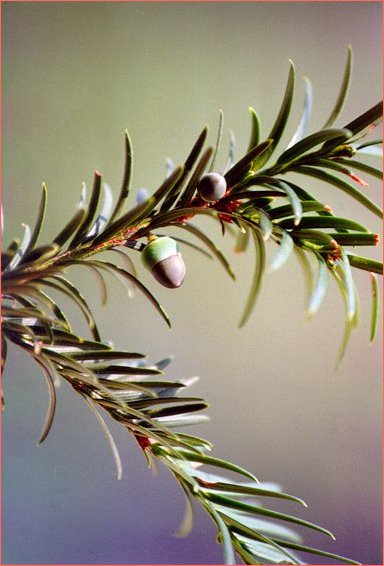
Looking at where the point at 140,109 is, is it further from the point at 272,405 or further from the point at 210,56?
the point at 272,405

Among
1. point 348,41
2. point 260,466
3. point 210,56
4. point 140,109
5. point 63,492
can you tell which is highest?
point 348,41

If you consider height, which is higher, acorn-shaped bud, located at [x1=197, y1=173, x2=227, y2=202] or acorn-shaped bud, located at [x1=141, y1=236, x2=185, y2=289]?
acorn-shaped bud, located at [x1=197, y1=173, x2=227, y2=202]

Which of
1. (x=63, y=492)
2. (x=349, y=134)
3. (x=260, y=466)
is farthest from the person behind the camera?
(x=260, y=466)

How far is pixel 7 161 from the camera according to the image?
0.66m

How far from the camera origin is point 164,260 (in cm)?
23

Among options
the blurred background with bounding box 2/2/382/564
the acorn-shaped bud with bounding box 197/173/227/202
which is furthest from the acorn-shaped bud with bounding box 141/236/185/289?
the blurred background with bounding box 2/2/382/564

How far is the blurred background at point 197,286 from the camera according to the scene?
620 millimetres

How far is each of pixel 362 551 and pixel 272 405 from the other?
0.18 metres

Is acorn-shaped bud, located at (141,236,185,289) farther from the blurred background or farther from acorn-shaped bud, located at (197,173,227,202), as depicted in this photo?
the blurred background

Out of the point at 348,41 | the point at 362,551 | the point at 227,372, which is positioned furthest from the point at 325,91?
the point at 362,551

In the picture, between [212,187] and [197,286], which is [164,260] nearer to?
[212,187]

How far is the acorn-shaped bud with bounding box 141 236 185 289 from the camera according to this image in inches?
9.2

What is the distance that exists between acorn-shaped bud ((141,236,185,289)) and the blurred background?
405 millimetres

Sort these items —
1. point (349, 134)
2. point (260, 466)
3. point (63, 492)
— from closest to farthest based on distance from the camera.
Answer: point (349, 134), point (63, 492), point (260, 466)
